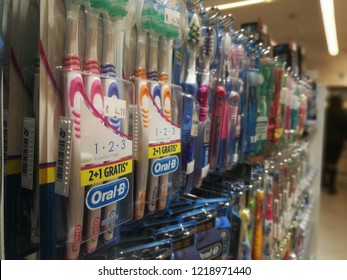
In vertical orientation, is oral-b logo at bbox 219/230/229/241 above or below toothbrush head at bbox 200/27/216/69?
below

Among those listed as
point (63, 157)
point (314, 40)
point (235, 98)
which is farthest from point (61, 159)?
point (314, 40)

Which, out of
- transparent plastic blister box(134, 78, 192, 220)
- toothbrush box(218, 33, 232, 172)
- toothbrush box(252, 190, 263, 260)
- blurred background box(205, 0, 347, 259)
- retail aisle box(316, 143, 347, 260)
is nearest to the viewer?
transparent plastic blister box(134, 78, 192, 220)

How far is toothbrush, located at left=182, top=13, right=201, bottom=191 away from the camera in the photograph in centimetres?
52

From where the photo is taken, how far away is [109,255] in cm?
44

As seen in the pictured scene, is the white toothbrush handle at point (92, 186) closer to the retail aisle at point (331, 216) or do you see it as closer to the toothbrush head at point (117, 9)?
the toothbrush head at point (117, 9)

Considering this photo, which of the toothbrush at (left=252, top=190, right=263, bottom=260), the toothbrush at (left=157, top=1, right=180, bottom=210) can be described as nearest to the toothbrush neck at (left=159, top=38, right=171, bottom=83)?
the toothbrush at (left=157, top=1, right=180, bottom=210)

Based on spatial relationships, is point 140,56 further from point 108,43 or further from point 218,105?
point 218,105

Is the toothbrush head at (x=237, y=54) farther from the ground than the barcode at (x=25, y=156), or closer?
farther from the ground

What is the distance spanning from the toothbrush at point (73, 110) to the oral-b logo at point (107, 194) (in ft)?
0.04

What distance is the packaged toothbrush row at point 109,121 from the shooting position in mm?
321

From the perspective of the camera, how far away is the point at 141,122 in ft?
1.36

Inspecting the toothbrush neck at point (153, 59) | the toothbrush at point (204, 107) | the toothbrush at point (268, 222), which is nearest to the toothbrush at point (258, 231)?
the toothbrush at point (268, 222)

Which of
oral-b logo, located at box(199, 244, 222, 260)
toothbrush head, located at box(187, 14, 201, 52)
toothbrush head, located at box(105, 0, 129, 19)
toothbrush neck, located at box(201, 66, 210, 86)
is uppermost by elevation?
toothbrush head, located at box(187, 14, 201, 52)

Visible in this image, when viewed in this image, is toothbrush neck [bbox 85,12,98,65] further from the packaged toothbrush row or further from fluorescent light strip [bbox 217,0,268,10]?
fluorescent light strip [bbox 217,0,268,10]
